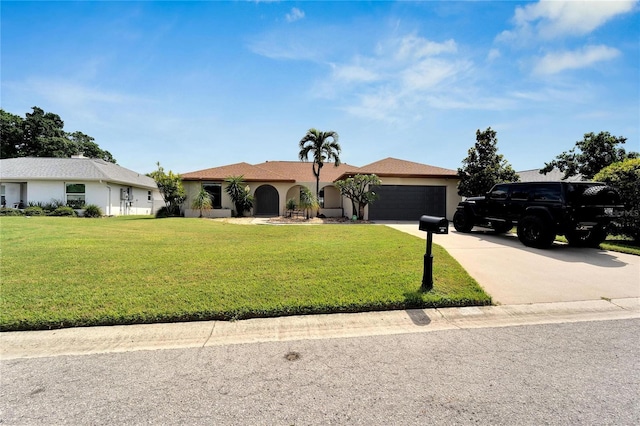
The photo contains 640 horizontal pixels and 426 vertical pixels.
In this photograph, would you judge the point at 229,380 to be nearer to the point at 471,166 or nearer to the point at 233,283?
the point at 233,283

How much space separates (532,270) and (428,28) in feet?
22.2

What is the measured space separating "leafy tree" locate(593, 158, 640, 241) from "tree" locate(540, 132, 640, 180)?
8295mm

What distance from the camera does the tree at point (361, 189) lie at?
15.8 meters

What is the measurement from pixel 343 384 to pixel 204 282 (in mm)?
3208

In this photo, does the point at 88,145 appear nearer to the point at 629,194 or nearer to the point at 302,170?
the point at 302,170

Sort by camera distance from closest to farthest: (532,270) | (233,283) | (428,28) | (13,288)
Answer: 1. (13,288)
2. (233,283)
3. (532,270)
4. (428,28)

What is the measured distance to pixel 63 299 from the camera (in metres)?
4.09

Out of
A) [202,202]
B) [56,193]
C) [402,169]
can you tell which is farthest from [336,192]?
[56,193]

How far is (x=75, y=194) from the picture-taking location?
1998 centimetres

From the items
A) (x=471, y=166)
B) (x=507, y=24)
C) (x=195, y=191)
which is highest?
(x=507, y=24)

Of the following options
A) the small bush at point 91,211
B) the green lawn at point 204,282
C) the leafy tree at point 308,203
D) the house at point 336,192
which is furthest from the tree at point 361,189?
the small bush at point 91,211

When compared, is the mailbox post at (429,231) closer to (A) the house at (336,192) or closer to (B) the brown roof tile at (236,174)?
(A) the house at (336,192)

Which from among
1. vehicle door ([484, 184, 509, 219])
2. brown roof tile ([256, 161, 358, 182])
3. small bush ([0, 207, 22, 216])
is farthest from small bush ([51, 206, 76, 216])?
vehicle door ([484, 184, 509, 219])

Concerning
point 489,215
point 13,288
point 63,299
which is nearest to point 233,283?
point 63,299
